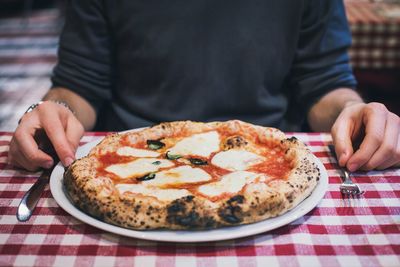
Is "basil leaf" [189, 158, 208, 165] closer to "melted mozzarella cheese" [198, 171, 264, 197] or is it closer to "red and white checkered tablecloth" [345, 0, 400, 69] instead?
"melted mozzarella cheese" [198, 171, 264, 197]

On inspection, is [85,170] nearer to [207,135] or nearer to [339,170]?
[207,135]

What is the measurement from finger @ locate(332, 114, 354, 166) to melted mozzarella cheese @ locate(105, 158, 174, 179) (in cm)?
45

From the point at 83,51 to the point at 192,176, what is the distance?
2.97 ft

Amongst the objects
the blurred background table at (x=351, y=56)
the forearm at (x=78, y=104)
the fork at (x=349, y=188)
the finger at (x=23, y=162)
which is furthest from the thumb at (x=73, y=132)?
the blurred background table at (x=351, y=56)

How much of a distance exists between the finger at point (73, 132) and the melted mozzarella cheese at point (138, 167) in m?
0.19

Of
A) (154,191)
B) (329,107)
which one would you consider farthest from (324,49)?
(154,191)

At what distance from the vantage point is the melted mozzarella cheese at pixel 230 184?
3.60ft

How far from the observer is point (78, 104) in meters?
1.84

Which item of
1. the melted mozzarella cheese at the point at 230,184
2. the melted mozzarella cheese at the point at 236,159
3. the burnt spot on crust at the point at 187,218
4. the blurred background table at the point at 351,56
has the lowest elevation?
the blurred background table at the point at 351,56

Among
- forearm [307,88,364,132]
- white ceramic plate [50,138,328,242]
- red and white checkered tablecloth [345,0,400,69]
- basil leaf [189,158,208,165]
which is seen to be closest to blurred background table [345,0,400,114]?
red and white checkered tablecloth [345,0,400,69]

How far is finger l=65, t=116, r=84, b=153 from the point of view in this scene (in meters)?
1.38

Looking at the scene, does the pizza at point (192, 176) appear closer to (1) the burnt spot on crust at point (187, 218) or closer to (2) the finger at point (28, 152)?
(1) the burnt spot on crust at point (187, 218)

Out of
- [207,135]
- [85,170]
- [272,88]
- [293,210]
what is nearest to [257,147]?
[207,135]

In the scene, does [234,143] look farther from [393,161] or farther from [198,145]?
[393,161]
